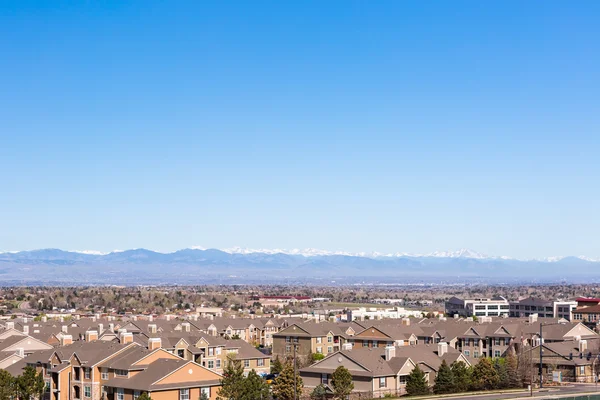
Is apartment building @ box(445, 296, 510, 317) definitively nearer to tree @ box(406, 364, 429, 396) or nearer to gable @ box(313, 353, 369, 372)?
gable @ box(313, 353, 369, 372)

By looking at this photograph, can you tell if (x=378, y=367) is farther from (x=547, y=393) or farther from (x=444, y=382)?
(x=547, y=393)

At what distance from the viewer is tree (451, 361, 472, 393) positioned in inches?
2616

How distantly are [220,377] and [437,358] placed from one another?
2031 centimetres

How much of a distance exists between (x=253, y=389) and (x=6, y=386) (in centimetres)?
1502

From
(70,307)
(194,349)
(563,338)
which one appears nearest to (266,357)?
(194,349)

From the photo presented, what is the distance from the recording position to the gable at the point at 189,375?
2228 inches

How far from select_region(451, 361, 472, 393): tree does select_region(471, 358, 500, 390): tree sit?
2.76ft

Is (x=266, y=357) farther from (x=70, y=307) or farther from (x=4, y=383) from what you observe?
(x=70, y=307)

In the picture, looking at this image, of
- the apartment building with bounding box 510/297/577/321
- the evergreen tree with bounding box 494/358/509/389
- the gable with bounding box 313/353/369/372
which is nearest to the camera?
the gable with bounding box 313/353/369/372

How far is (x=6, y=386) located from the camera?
186 ft

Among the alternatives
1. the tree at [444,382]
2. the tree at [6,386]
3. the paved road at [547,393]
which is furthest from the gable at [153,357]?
the paved road at [547,393]

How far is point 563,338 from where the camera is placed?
85.4 meters

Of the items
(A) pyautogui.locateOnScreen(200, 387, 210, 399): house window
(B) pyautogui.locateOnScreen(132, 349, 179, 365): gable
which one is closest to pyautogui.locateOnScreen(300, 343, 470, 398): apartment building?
(A) pyautogui.locateOnScreen(200, 387, 210, 399): house window

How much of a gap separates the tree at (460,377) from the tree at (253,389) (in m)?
15.2
